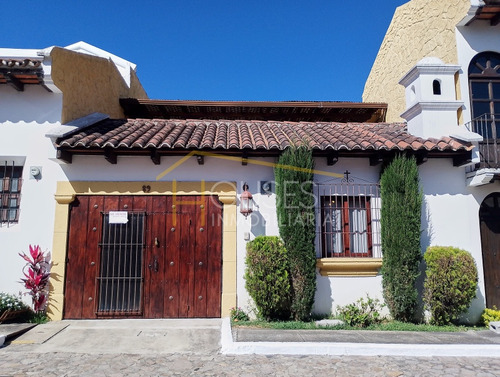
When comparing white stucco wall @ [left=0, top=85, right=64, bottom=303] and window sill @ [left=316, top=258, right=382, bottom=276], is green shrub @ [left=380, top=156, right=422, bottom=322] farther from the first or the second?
white stucco wall @ [left=0, top=85, right=64, bottom=303]

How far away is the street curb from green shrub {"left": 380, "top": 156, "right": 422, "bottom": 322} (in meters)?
1.48

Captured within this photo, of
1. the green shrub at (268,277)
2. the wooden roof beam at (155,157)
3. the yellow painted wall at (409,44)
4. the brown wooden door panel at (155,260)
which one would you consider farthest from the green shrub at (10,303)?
the yellow painted wall at (409,44)

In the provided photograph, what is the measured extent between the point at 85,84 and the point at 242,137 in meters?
4.14

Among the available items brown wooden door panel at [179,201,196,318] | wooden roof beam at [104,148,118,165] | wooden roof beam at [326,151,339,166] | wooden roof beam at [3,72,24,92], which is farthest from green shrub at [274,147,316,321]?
wooden roof beam at [3,72,24,92]

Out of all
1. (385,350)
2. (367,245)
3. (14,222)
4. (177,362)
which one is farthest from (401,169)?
(14,222)

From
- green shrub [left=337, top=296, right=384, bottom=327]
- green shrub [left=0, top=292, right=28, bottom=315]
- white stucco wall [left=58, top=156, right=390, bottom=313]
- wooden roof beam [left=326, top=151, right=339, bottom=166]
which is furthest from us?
wooden roof beam [left=326, top=151, right=339, bottom=166]

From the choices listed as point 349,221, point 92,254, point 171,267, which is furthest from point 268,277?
point 92,254

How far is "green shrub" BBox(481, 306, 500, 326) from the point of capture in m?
7.07

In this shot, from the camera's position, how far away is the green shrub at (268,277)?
6691 mm

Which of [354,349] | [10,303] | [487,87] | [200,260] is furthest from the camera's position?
[487,87]

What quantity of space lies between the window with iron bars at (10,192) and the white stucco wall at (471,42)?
10.1 meters

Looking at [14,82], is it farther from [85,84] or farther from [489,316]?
[489,316]

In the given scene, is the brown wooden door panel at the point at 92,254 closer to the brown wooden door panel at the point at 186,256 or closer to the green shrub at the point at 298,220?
the brown wooden door panel at the point at 186,256

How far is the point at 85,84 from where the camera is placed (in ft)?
28.2
